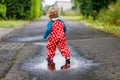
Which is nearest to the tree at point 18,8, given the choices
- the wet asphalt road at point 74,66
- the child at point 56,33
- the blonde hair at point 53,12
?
the wet asphalt road at point 74,66

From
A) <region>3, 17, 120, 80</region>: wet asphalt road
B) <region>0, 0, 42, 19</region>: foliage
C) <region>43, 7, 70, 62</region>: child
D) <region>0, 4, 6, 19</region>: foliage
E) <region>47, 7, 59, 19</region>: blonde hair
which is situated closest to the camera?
<region>3, 17, 120, 80</region>: wet asphalt road

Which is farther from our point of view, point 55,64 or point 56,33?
point 55,64

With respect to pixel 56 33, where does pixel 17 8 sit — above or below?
below

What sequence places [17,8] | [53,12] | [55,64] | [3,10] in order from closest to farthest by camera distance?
[53,12], [55,64], [3,10], [17,8]

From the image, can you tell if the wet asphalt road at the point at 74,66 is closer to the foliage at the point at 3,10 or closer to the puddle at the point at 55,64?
the puddle at the point at 55,64

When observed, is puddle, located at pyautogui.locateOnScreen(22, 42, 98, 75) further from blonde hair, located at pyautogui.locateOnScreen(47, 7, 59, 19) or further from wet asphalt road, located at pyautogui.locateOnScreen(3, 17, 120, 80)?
blonde hair, located at pyautogui.locateOnScreen(47, 7, 59, 19)

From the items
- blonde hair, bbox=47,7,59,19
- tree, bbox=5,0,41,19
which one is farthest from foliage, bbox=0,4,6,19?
blonde hair, bbox=47,7,59,19

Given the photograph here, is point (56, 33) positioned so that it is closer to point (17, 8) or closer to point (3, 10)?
point (3, 10)

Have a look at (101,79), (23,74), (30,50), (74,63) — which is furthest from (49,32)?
(30,50)

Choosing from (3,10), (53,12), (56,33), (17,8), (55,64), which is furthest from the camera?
(17,8)

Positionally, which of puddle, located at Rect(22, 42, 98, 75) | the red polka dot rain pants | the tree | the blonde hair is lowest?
the tree

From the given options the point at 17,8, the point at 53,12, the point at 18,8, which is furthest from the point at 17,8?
the point at 53,12

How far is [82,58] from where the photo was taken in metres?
10.1

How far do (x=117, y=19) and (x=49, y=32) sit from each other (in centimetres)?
1681
